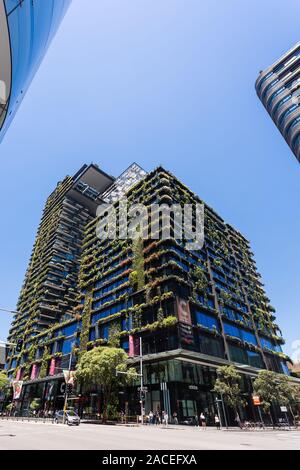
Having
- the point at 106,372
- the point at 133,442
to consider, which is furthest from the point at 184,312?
the point at 133,442

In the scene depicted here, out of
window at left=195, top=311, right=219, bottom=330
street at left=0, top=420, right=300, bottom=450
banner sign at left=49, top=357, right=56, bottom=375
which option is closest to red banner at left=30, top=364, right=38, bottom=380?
banner sign at left=49, top=357, right=56, bottom=375

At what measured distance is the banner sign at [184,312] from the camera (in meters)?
40.3

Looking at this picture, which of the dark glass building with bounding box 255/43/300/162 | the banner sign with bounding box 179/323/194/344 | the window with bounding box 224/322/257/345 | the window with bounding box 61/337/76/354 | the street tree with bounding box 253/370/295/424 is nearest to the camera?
the street tree with bounding box 253/370/295/424

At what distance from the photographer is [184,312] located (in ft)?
136

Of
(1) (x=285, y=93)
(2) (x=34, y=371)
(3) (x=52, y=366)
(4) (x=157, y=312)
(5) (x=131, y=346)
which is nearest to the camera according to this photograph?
(4) (x=157, y=312)

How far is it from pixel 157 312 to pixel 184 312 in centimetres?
423

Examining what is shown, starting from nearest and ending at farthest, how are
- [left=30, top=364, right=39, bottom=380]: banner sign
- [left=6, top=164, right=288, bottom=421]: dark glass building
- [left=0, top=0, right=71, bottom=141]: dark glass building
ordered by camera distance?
[left=0, top=0, right=71, bottom=141]: dark glass building, [left=6, top=164, right=288, bottom=421]: dark glass building, [left=30, top=364, right=39, bottom=380]: banner sign

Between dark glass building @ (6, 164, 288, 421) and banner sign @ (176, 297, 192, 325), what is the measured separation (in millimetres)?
167

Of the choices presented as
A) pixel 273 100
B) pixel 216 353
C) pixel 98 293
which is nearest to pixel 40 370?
pixel 98 293

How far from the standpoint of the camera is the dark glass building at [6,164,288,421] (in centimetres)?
3931

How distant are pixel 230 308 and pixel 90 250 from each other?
36.5 metres

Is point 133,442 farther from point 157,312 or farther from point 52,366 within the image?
point 52,366

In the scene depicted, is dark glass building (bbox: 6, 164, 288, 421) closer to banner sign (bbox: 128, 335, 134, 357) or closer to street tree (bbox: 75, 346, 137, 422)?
banner sign (bbox: 128, 335, 134, 357)

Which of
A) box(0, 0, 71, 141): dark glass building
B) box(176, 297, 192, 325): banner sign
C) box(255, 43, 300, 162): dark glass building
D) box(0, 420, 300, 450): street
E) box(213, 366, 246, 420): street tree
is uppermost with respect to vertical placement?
box(255, 43, 300, 162): dark glass building
